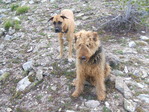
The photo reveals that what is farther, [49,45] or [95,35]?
[49,45]

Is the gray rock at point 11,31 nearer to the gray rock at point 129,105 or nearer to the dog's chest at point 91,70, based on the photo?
the dog's chest at point 91,70

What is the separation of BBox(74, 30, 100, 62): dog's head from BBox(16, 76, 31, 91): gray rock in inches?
88.7

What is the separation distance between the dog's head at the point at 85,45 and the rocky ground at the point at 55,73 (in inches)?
50.0

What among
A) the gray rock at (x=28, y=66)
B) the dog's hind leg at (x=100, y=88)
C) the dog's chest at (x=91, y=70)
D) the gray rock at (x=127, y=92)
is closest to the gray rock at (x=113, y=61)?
the gray rock at (x=127, y=92)

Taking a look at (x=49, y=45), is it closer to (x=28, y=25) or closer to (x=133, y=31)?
(x=28, y=25)

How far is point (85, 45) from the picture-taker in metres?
3.76

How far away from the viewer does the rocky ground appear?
4465mm

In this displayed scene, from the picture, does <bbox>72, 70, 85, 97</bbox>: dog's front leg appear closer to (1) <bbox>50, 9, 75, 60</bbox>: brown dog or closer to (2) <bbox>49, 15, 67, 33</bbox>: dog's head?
(1) <bbox>50, 9, 75, 60</bbox>: brown dog

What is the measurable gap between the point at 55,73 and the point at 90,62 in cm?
Answer: 175

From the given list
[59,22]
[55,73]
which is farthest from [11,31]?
[55,73]

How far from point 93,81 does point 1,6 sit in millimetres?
10619

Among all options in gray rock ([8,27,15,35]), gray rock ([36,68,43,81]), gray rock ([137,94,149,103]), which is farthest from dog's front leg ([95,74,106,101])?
gray rock ([8,27,15,35])

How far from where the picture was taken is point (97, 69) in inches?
169

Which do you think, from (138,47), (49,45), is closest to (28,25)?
(49,45)
